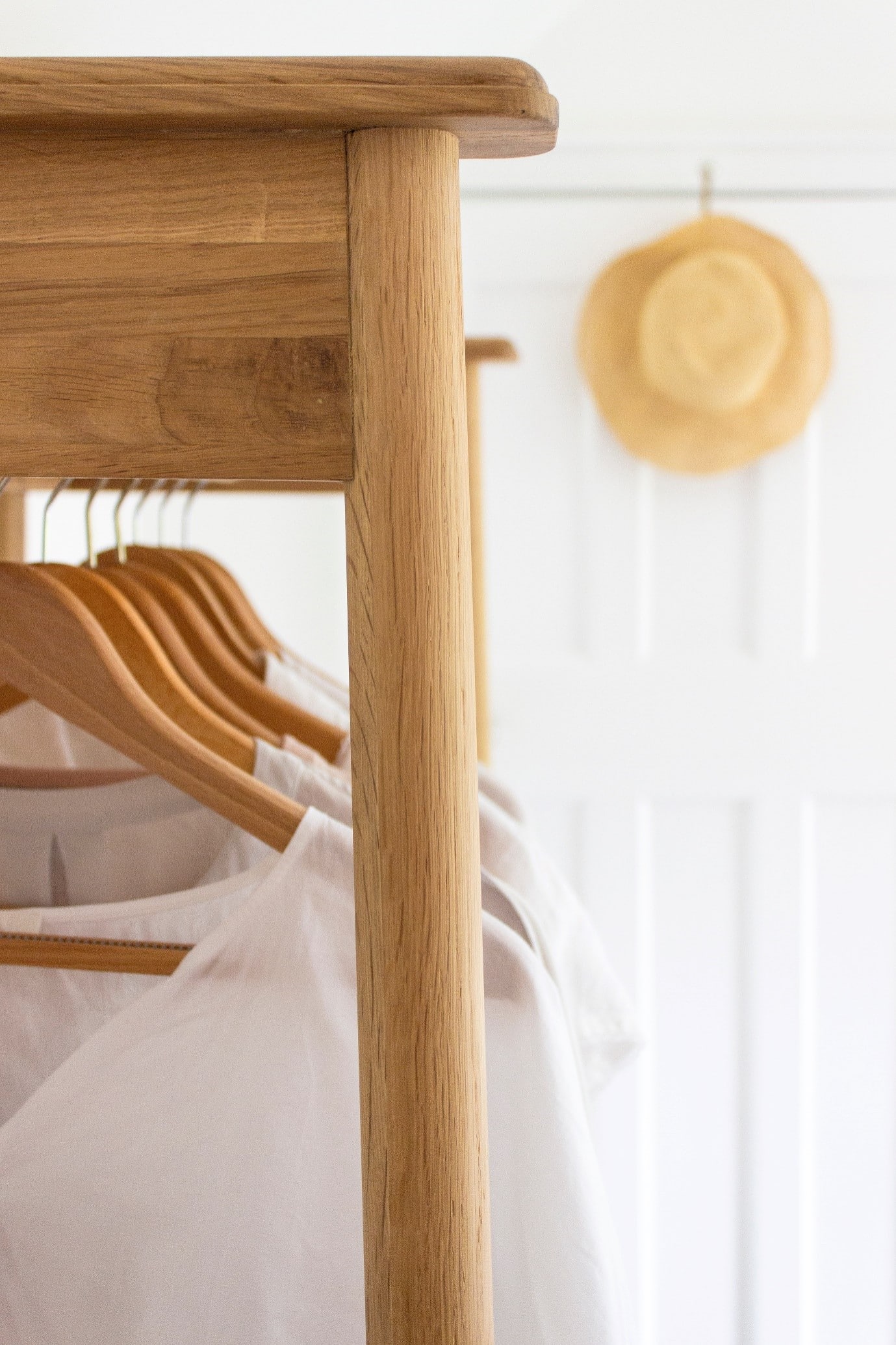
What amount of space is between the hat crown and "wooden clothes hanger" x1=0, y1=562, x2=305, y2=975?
3.35 ft

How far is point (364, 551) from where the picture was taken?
0.38 metres

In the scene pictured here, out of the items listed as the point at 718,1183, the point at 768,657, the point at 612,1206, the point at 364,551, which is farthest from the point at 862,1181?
the point at 364,551

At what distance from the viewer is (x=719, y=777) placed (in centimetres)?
149

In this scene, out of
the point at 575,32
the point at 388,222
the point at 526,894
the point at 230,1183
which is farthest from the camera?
the point at 575,32

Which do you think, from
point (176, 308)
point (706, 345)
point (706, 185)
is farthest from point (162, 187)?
point (706, 185)

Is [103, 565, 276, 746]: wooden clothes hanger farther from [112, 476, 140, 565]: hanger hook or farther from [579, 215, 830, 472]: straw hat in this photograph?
[579, 215, 830, 472]: straw hat

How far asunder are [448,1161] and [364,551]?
0.21m

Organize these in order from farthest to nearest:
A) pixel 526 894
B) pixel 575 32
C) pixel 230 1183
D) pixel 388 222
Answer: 1. pixel 575 32
2. pixel 526 894
3. pixel 230 1183
4. pixel 388 222

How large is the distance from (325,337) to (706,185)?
123 cm

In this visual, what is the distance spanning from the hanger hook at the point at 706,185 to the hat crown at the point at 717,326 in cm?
8

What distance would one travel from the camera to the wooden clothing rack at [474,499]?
97 centimetres

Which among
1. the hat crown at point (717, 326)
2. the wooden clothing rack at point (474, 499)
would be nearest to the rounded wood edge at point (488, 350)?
the wooden clothing rack at point (474, 499)

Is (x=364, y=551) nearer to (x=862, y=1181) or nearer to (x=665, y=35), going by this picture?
(x=665, y=35)

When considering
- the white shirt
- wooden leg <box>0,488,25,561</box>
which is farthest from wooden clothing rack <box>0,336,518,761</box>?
the white shirt
